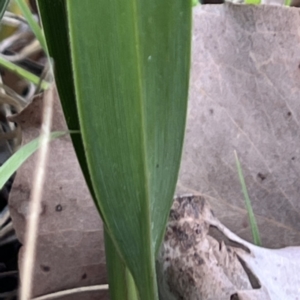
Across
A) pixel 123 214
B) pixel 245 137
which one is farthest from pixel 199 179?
pixel 123 214

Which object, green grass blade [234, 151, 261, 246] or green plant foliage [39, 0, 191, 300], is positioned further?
green grass blade [234, 151, 261, 246]

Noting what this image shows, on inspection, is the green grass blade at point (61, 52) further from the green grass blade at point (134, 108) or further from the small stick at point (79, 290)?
the small stick at point (79, 290)

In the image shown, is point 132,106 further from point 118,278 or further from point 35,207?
point 35,207

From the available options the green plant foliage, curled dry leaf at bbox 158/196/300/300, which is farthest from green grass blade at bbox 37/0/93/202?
curled dry leaf at bbox 158/196/300/300

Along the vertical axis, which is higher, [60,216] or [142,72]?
[142,72]

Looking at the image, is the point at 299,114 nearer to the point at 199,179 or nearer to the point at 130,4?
the point at 199,179

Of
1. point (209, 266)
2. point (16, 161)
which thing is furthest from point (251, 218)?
point (16, 161)

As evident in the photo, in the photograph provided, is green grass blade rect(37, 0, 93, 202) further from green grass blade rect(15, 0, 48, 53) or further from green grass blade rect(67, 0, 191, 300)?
green grass blade rect(15, 0, 48, 53)
